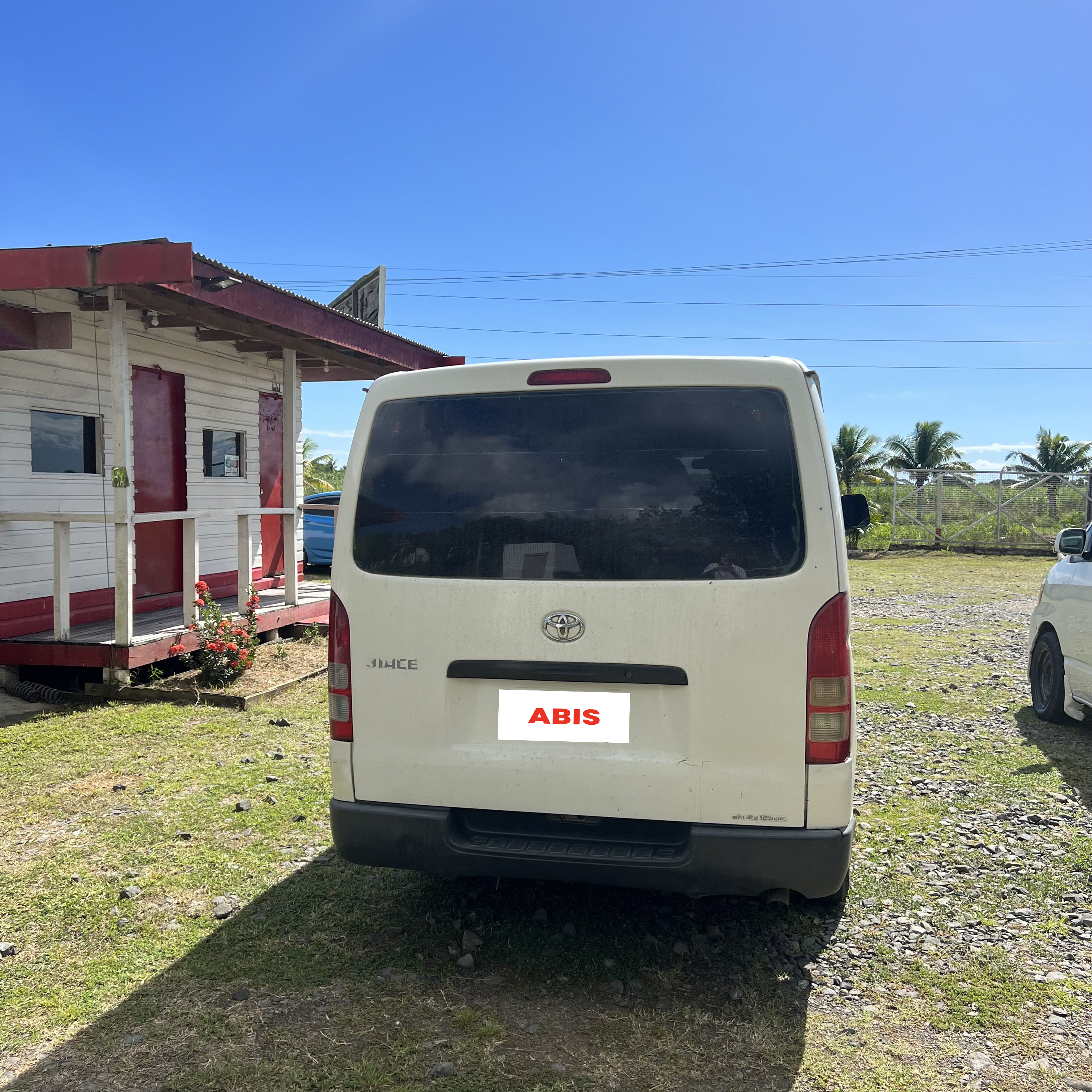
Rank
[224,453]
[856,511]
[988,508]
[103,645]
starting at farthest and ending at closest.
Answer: [988,508] → [224,453] → [103,645] → [856,511]

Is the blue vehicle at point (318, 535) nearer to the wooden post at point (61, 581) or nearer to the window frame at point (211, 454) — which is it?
the window frame at point (211, 454)

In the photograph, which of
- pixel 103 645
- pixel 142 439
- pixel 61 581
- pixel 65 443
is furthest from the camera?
pixel 142 439

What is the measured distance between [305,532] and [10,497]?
8.74 m

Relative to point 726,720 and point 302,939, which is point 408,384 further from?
point 302,939

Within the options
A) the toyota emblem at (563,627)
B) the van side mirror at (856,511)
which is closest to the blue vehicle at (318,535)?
the van side mirror at (856,511)

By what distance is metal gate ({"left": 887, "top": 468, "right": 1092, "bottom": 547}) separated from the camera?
82.6 feet

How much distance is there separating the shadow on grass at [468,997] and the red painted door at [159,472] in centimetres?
574

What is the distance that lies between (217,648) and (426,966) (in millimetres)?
4603

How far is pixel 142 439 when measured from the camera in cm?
866

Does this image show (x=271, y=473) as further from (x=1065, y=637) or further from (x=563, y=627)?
(x=563, y=627)

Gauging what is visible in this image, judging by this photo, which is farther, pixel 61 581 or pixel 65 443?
pixel 65 443

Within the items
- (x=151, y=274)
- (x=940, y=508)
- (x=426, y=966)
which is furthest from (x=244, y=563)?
(x=940, y=508)

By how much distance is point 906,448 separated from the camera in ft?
128

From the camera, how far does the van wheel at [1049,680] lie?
643 cm
